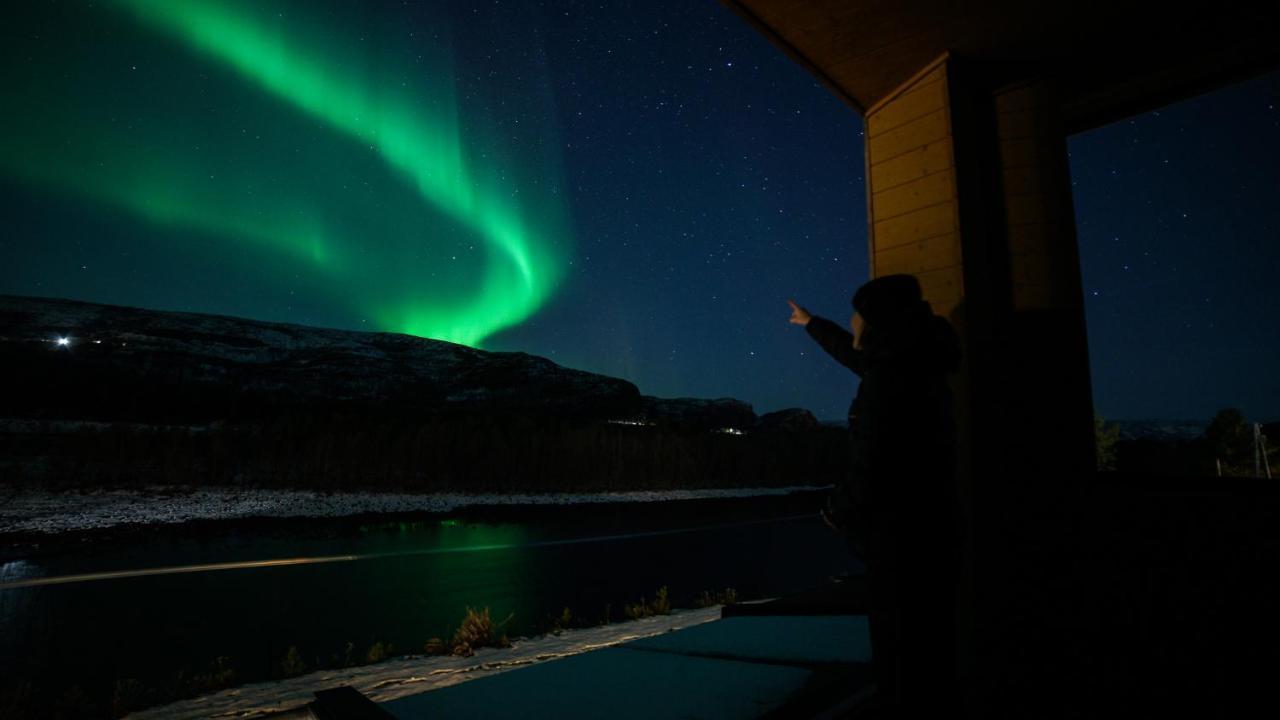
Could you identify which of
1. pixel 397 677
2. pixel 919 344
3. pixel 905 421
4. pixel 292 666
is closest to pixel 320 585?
pixel 292 666

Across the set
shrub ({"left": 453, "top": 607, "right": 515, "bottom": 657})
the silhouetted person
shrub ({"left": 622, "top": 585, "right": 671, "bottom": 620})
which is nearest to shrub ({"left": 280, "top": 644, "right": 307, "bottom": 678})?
shrub ({"left": 453, "top": 607, "right": 515, "bottom": 657})

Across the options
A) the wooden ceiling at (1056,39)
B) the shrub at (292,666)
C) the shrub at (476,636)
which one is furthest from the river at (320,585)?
the wooden ceiling at (1056,39)

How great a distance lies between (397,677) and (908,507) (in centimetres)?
487

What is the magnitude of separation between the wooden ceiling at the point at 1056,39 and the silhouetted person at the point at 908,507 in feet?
6.60

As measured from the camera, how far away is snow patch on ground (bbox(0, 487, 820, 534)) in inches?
526

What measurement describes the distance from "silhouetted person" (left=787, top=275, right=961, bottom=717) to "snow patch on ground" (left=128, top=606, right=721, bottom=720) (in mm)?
2254

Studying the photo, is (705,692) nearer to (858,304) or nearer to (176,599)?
(858,304)

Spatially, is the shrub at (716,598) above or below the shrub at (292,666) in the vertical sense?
below

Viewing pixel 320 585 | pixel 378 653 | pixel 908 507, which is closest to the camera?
pixel 908 507

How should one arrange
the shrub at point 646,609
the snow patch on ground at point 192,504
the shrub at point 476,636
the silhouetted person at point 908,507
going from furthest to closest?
the snow patch on ground at point 192,504 → the shrub at point 646,609 → the shrub at point 476,636 → the silhouetted person at point 908,507

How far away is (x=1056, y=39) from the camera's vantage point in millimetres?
3135

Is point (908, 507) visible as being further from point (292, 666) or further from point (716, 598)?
point (716, 598)

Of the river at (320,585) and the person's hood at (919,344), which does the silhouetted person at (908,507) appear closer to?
the person's hood at (919,344)

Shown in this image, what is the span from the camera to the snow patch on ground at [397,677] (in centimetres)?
433
